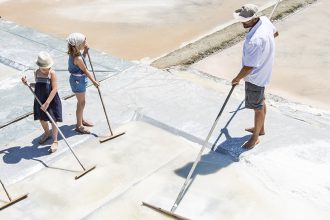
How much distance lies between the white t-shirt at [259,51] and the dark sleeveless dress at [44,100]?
7.12 feet

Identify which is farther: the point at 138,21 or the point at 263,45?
the point at 138,21

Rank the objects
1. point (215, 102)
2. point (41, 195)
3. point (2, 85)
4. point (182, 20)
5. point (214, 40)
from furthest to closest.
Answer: point (182, 20), point (214, 40), point (2, 85), point (215, 102), point (41, 195)

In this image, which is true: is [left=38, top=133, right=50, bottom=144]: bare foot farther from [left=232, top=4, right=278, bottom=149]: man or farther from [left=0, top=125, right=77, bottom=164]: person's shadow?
[left=232, top=4, right=278, bottom=149]: man

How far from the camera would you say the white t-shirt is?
506 centimetres

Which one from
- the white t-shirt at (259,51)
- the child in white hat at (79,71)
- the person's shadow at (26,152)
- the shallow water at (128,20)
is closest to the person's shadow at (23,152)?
the person's shadow at (26,152)

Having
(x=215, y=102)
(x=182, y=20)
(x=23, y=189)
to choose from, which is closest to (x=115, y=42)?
(x=182, y=20)

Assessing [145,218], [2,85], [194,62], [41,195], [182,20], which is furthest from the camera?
[182,20]

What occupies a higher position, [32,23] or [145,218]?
[32,23]

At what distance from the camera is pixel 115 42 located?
8.98 m

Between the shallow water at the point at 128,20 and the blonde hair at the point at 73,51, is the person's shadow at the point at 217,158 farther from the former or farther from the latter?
the shallow water at the point at 128,20

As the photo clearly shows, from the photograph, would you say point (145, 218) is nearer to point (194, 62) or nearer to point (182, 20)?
point (194, 62)

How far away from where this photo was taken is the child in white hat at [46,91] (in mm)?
5438

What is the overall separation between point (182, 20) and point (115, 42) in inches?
61.2

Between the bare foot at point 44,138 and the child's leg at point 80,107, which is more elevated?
the child's leg at point 80,107
